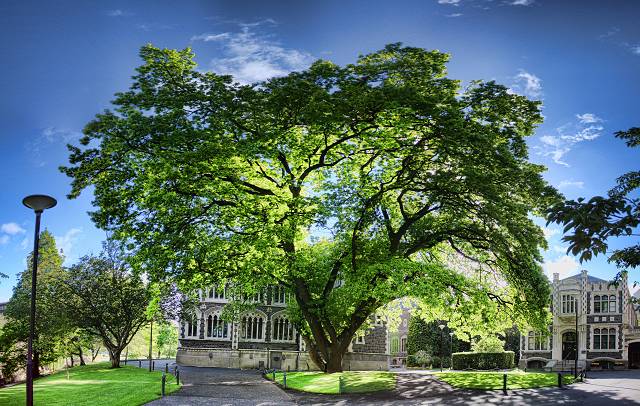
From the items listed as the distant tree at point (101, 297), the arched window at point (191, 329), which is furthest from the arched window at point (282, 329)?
the distant tree at point (101, 297)

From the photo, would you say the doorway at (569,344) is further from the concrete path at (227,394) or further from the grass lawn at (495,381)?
the concrete path at (227,394)

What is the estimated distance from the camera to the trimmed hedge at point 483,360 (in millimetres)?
53219

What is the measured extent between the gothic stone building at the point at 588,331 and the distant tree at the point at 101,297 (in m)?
40.5

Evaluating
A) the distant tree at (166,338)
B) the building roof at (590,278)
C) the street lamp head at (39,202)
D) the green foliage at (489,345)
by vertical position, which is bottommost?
the distant tree at (166,338)

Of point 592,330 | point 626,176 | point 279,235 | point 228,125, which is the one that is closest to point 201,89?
point 228,125

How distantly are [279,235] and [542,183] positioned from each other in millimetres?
12345

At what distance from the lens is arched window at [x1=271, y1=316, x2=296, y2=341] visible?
5656 centimetres

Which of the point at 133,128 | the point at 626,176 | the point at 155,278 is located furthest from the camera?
the point at 155,278

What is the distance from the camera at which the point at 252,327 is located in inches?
2210

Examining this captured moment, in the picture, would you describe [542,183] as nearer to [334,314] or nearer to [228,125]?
[334,314]

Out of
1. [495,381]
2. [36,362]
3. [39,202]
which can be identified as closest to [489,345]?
[495,381]

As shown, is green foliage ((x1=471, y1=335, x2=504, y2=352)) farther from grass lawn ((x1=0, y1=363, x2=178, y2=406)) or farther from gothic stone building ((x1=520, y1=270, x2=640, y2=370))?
grass lawn ((x1=0, y1=363, x2=178, y2=406))

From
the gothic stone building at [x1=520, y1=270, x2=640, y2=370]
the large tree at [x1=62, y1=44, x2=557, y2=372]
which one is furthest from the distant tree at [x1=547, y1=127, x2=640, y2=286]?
the gothic stone building at [x1=520, y1=270, x2=640, y2=370]

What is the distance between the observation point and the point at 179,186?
83.4 ft
